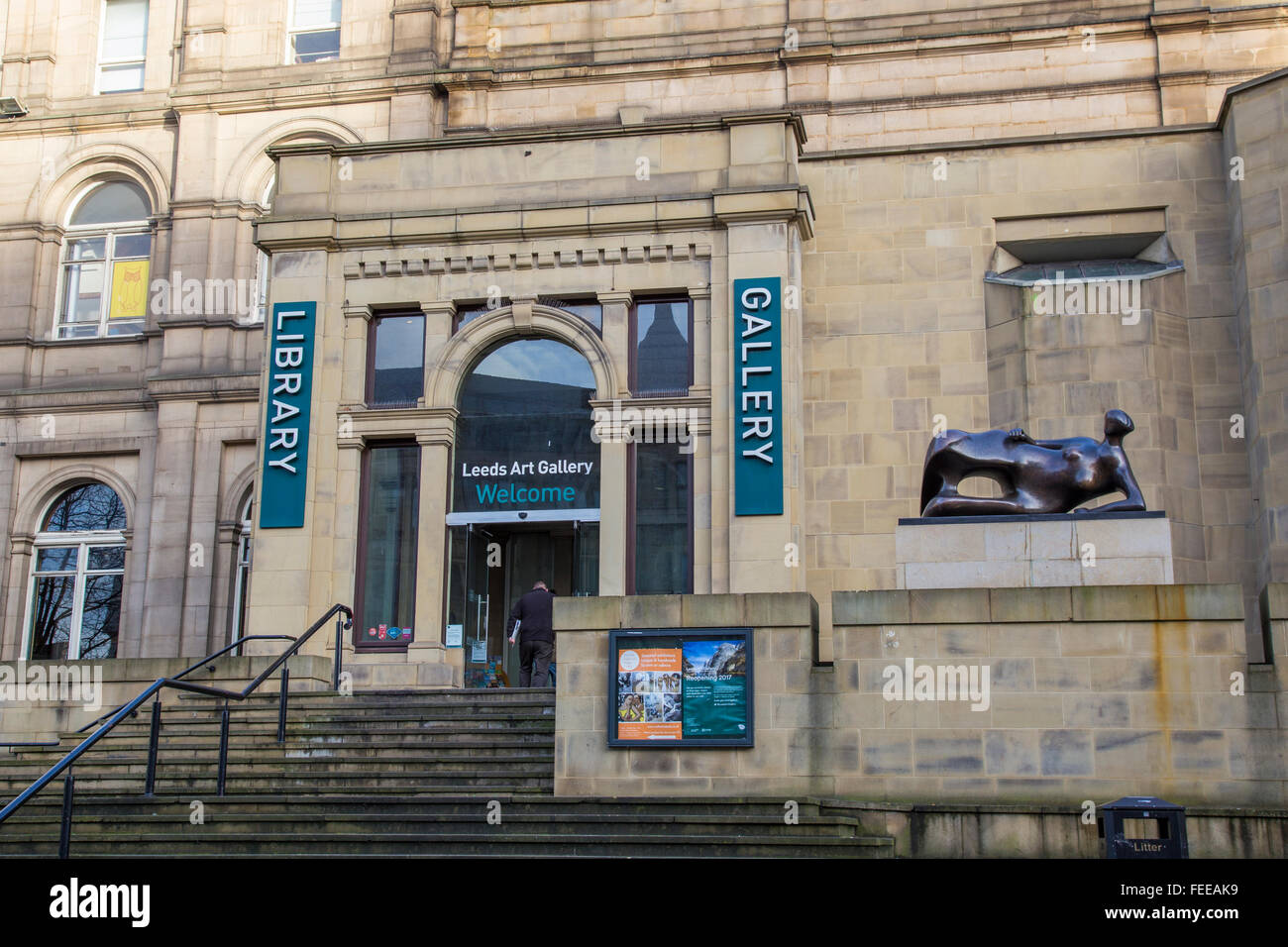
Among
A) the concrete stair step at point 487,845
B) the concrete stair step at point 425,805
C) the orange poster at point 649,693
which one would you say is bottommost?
the concrete stair step at point 487,845

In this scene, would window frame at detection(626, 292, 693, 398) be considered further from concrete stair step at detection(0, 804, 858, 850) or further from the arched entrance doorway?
concrete stair step at detection(0, 804, 858, 850)

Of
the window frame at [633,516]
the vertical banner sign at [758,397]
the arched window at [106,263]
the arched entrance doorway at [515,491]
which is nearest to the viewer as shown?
the vertical banner sign at [758,397]

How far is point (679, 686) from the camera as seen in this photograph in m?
13.5

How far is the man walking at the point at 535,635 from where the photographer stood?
16.9 m

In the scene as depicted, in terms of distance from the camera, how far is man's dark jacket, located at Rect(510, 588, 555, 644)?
16.9 metres

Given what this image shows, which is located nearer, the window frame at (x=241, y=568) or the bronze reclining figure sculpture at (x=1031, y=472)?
the bronze reclining figure sculpture at (x=1031, y=472)

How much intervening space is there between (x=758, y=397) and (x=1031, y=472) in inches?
197

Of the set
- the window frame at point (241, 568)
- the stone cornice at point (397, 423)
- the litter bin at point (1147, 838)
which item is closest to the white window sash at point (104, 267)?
the window frame at point (241, 568)

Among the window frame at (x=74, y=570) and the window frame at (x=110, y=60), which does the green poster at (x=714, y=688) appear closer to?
the window frame at (x=74, y=570)

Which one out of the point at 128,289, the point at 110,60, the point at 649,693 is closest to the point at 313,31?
the point at 110,60

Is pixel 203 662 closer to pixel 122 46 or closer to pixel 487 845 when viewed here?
pixel 487 845

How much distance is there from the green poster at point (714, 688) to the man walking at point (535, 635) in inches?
143

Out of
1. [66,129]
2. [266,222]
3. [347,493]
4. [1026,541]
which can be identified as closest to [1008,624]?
[1026,541]

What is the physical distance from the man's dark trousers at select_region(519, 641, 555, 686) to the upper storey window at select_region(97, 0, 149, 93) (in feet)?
56.1
